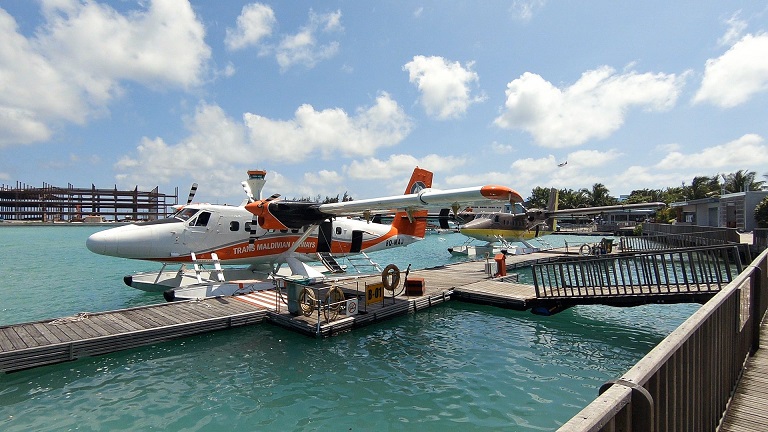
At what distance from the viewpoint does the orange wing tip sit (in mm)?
10156

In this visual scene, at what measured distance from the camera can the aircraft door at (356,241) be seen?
19469mm

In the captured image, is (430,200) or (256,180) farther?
(256,180)

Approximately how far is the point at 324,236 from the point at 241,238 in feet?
11.4

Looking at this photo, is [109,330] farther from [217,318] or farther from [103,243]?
[103,243]

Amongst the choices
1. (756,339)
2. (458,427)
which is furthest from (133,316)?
(756,339)

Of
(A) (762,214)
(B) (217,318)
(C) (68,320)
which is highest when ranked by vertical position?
(A) (762,214)

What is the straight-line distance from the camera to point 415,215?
20656 mm

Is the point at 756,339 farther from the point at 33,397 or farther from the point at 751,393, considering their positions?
the point at 33,397

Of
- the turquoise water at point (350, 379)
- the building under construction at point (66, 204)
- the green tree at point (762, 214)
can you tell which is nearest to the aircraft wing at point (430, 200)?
the turquoise water at point (350, 379)

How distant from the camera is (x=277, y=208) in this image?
48.1ft

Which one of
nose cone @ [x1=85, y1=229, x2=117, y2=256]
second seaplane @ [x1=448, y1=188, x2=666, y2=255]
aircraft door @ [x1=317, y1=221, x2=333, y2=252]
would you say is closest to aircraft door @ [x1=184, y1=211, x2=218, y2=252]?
nose cone @ [x1=85, y1=229, x2=117, y2=256]

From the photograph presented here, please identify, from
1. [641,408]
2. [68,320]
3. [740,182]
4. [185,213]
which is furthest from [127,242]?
[740,182]

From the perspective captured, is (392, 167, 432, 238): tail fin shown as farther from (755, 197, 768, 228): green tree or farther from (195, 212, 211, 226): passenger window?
(755, 197, 768, 228): green tree

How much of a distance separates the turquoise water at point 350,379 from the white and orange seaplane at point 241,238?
3884 millimetres
